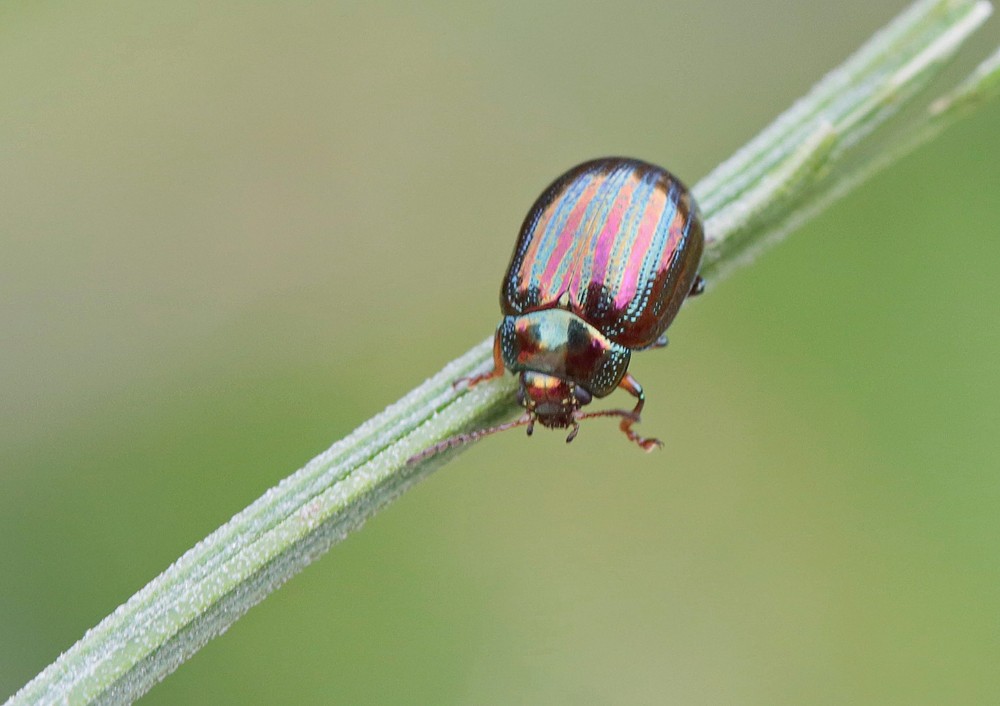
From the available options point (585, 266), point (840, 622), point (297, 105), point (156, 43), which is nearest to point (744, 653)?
point (840, 622)

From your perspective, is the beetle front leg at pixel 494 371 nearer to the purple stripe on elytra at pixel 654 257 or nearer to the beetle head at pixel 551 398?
the beetle head at pixel 551 398

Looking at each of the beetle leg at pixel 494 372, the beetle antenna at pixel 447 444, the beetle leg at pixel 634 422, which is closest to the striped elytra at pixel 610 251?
the beetle leg at pixel 634 422

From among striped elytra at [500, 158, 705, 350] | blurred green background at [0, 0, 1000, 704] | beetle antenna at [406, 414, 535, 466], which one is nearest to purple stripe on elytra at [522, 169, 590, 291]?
→ striped elytra at [500, 158, 705, 350]

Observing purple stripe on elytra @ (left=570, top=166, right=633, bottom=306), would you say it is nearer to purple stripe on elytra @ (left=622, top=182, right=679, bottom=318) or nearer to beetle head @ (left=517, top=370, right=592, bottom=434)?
purple stripe on elytra @ (left=622, top=182, right=679, bottom=318)

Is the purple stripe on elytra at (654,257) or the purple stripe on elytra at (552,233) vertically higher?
the purple stripe on elytra at (552,233)

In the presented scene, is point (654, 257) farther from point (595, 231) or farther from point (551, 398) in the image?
point (551, 398)

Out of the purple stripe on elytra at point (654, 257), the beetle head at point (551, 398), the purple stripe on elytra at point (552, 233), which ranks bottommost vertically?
the beetle head at point (551, 398)
